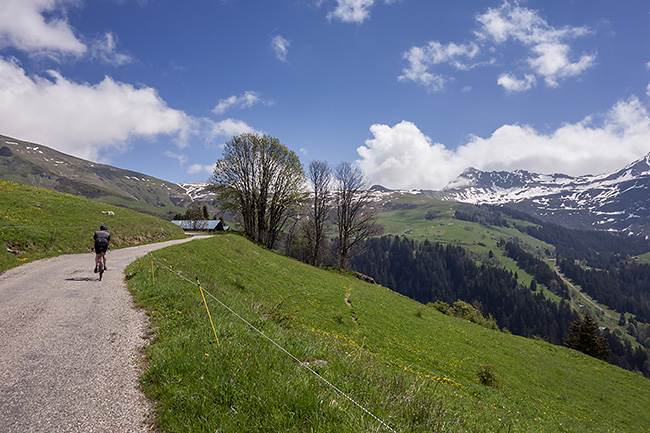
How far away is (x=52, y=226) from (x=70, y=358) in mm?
22942

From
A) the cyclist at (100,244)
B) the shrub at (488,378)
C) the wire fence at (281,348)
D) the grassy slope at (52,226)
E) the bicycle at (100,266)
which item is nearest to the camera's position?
the wire fence at (281,348)

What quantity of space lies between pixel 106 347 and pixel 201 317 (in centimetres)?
240

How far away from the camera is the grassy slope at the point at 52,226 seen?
18.0m

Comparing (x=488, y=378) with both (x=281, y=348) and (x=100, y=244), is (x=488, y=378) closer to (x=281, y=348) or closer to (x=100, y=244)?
(x=281, y=348)

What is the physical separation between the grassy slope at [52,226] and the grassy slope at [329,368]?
7.75 meters

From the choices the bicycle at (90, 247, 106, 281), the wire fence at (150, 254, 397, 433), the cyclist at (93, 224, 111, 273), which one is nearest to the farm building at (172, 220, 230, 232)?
the wire fence at (150, 254, 397, 433)

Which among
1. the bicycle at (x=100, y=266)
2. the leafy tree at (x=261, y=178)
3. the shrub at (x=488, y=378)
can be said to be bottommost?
the shrub at (x=488, y=378)

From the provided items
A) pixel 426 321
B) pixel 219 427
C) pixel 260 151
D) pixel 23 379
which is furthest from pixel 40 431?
pixel 260 151

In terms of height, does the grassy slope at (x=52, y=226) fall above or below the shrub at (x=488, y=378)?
above

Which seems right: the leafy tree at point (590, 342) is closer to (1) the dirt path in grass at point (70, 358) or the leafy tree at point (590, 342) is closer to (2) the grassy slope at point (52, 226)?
(1) the dirt path in grass at point (70, 358)

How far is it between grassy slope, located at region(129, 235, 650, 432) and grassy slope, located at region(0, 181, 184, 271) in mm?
7748

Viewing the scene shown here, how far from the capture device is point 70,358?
6465 mm

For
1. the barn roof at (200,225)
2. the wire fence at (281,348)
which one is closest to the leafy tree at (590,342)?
the wire fence at (281,348)

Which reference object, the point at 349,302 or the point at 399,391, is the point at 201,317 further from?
the point at 349,302
